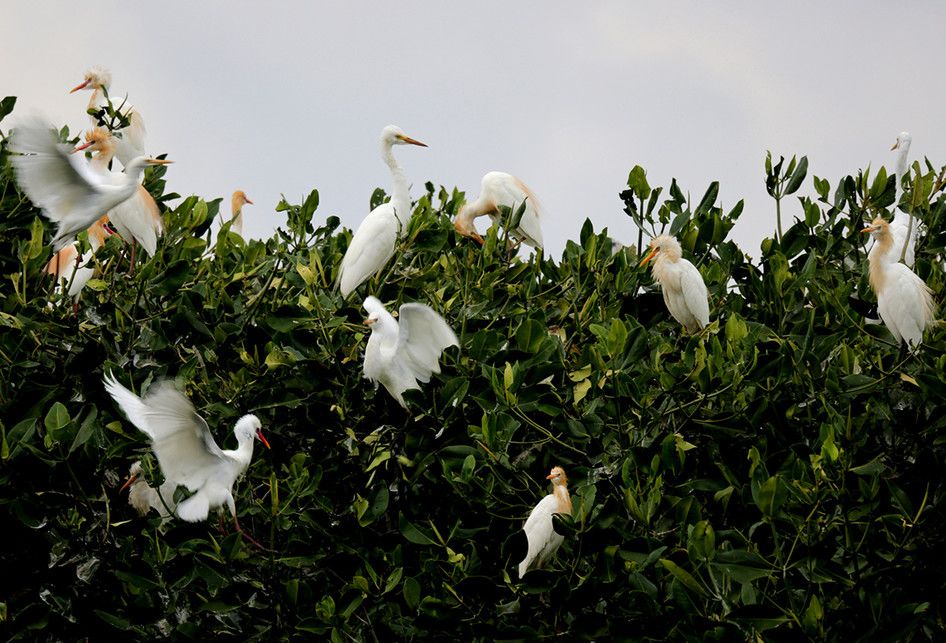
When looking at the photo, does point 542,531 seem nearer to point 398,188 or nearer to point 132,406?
point 132,406

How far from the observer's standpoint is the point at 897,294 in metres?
4.80

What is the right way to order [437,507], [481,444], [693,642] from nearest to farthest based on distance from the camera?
1. [693,642]
2. [481,444]
3. [437,507]

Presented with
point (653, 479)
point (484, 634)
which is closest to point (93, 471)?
point (484, 634)

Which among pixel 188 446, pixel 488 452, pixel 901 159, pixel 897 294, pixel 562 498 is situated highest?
pixel 188 446

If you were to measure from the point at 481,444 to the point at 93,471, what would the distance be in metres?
1.69

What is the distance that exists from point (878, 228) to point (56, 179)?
11.8 feet

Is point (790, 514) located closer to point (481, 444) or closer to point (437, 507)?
point (481, 444)

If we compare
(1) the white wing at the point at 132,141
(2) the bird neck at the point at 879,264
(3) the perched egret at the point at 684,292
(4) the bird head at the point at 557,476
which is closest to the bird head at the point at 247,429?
(4) the bird head at the point at 557,476

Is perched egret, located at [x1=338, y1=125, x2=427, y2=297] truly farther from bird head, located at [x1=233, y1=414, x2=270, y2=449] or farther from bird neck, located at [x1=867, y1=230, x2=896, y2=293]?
bird neck, located at [x1=867, y1=230, x2=896, y2=293]

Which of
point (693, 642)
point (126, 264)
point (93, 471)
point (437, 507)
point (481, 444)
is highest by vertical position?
point (126, 264)

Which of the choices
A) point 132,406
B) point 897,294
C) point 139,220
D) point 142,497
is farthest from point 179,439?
point 897,294

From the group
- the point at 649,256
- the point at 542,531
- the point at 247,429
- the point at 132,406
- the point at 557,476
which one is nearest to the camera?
the point at 132,406

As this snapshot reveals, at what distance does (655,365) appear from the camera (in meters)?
4.44

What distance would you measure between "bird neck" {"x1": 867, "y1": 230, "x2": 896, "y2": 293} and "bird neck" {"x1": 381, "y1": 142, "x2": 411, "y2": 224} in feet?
7.22
